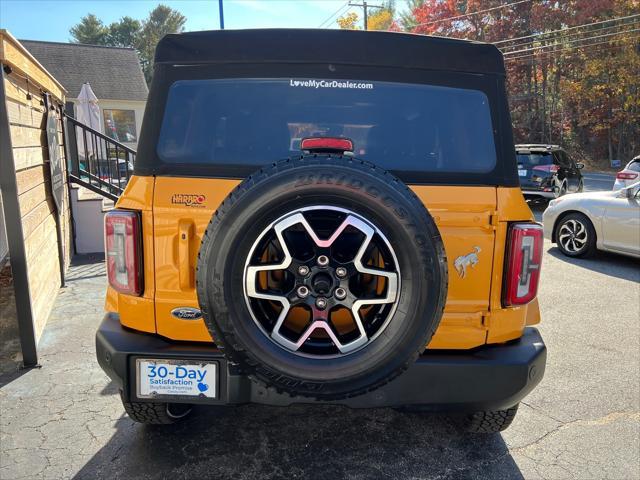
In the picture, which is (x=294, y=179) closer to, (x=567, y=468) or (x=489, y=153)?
(x=489, y=153)

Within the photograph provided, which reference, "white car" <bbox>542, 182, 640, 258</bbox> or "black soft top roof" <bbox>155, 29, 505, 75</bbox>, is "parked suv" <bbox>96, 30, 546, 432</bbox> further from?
"white car" <bbox>542, 182, 640, 258</bbox>

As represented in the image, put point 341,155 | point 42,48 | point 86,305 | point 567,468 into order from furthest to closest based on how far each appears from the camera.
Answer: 1. point 42,48
2. point 86,305
3. point 567,468
4. point 341,155

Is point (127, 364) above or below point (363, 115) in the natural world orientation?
below

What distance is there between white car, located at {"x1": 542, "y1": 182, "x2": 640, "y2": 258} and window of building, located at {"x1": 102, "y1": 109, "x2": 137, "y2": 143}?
72.8 ft

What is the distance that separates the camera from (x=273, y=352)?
6.32 feet

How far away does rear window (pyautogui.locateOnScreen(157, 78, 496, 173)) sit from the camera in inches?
90.7

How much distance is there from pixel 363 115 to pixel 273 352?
3.92 ft

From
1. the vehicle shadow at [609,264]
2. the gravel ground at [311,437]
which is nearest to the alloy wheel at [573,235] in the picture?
the vehicle shadow at [609,264]

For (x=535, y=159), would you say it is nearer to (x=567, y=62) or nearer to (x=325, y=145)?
(x=325, y=145)

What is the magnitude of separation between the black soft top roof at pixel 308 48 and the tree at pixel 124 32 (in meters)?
71.5

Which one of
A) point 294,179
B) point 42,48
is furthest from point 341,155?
point 42,48

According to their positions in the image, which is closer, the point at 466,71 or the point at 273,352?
the point at 273,352

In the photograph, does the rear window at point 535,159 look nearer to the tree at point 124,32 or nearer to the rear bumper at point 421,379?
the rear bumper at point 421,379

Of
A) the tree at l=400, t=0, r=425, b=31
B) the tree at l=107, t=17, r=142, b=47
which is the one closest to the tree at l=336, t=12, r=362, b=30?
the tree at l=400, t=0, r=425, b=31
